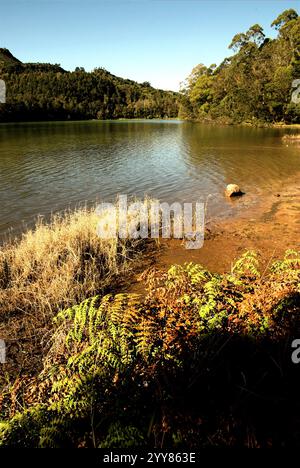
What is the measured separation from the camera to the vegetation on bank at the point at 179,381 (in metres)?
2.16

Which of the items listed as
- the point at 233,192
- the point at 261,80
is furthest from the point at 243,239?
the point at 261,80

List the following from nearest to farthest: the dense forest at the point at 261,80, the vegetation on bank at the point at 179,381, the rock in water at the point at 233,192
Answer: the vegetation on bank at the point at 179,381, the rock in water at the point at 233,192, the dense forest at the point at 261,80

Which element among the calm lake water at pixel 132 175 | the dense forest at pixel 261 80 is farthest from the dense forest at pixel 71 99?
the calm lake water at pixel 132 175

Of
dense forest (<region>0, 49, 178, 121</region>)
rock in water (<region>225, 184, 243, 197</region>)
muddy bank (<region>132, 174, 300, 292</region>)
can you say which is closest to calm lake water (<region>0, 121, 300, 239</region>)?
rock in water (<region>225, 184, 243, 197</region>)

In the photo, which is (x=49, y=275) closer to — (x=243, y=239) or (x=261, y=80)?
(x=243, y=239)

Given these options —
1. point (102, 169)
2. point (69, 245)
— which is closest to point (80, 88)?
point (102, 169)

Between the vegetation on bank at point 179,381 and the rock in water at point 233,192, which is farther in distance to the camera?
the rock in water at point 233,192

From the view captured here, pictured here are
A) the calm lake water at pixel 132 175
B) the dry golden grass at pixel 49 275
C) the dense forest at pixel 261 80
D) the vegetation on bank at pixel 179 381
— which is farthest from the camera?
the dense forest at pixel 261 80

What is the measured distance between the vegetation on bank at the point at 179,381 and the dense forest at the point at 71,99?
340 ft

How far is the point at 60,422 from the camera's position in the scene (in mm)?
2283

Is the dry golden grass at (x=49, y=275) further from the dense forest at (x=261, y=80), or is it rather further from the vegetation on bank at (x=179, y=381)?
the dense forest at (x=261, y=80)

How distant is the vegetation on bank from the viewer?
84.9 inches

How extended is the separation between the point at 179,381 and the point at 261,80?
64.8m
